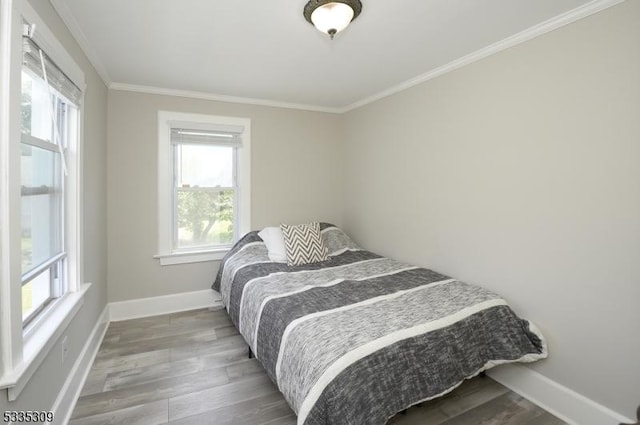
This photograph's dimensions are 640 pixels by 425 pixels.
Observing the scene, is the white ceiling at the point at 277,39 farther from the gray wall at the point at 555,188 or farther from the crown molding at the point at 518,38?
the gray wall at the point at 555,188

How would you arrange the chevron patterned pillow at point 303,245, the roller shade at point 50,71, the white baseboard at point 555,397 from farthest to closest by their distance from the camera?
the chevron patterned pillow at point 303,245, the white baseboard at point 555,397, the roller shade at point 50,71

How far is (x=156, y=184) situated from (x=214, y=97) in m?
1.11

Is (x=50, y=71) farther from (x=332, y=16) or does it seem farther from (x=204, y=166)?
(x=204, y=166)

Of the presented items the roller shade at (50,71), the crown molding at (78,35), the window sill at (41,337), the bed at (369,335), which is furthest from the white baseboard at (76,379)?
the crown molding at (78,35)

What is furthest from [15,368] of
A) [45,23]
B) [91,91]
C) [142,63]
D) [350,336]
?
[142,63]

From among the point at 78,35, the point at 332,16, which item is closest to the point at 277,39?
the point at 332,16

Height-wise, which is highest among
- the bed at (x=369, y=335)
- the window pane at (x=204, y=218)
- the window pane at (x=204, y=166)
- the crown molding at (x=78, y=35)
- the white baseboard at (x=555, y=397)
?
the crown molding at (x=78, y=35)

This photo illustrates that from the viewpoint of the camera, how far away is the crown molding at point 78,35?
1.76 m

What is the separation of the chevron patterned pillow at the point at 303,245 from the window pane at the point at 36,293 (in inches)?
70.0

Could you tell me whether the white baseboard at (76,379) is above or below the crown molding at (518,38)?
below

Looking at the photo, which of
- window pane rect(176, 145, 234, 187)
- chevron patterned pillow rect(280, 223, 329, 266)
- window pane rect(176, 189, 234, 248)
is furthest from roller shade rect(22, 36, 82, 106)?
chevron patterned pillow rect(280, 223, 329, 266)

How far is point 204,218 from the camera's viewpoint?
357cm

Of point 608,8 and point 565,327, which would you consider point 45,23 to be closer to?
point 608,8

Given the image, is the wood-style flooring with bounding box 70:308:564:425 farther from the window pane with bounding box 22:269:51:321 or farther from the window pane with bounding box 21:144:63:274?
the window pane with bounding box 21:144:63:274
